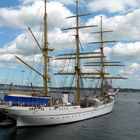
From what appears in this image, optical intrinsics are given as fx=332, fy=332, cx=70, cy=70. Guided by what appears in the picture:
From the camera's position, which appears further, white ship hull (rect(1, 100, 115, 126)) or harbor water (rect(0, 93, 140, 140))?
white ship hull (rect(1, 100, 115, 126))

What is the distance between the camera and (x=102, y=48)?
90688 millimetres

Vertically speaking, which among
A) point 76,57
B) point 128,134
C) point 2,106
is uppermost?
point 76,57

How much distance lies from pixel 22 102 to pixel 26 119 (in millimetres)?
2679

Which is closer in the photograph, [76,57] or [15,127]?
[15,127]

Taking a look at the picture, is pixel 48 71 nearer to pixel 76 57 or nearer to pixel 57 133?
pixel 76 57

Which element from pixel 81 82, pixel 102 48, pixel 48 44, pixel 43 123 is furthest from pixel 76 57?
pixel 102 48

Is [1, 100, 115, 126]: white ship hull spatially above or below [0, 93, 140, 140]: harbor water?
above

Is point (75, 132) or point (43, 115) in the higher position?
point (43, 115)

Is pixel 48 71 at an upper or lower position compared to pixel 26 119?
upper

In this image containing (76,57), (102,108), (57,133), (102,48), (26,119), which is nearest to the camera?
(57,133)

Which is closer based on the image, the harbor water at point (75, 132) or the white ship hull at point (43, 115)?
the harbor water at point (75, 132)

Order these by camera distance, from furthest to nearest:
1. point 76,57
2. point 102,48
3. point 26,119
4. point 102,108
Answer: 1. point 102,48
2. point 102,108
3. point 76,57
4. point 26,119

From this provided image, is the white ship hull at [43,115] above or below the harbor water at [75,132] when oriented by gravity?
above

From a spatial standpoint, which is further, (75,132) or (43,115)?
(43,115)
